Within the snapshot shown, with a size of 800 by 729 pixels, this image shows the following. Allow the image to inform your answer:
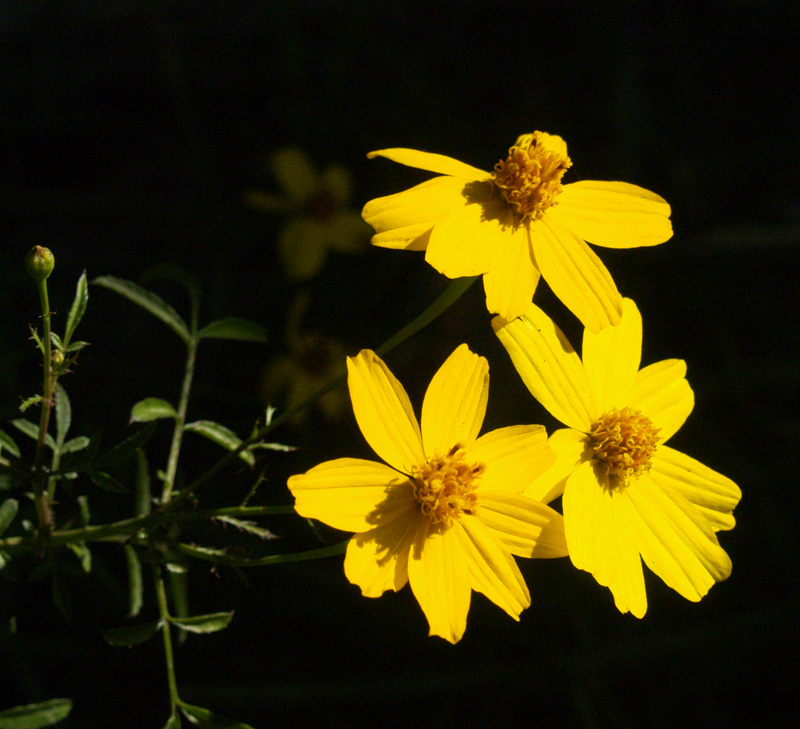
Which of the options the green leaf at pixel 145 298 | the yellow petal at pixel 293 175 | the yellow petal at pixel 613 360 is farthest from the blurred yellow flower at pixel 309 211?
the yellow petal at pixel 613 360

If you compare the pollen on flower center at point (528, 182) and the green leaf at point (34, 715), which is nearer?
the green leaf at point (34, 715)

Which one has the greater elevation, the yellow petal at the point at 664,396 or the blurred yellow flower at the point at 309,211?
the blurred yellow flower at the point at 309,211

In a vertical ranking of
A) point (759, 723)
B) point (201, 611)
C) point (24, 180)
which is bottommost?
point (759, 723)

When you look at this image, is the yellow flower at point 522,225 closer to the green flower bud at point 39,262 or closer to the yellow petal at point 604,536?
the yellow petal at point 604,536

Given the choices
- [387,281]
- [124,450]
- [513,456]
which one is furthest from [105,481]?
[387,281]

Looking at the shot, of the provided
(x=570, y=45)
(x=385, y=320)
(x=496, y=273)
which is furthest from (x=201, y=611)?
(x=570, y=45)

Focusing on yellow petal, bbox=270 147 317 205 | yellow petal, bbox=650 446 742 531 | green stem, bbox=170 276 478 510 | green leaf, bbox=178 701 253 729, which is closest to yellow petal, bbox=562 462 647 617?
yellow petal, bbox=650 446 742 531

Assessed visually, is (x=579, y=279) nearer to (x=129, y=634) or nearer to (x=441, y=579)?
(x=441, y=579)

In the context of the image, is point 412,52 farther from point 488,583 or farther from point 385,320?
point 488,583
